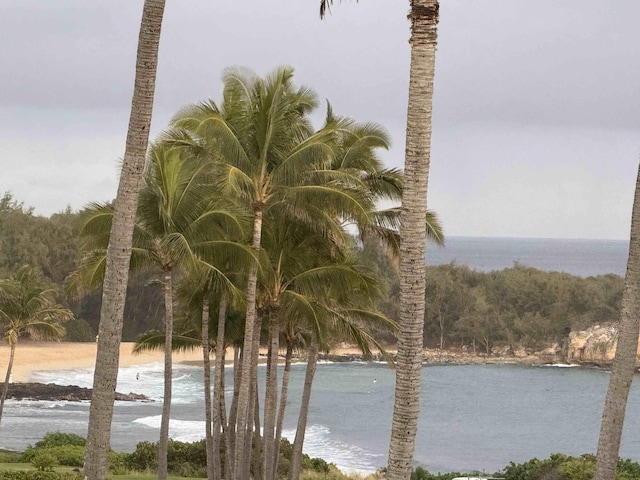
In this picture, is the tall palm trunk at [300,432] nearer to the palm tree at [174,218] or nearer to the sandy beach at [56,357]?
the palm tree at [174,218]

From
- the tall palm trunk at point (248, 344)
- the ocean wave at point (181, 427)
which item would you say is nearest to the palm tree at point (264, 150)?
the tall palm trunk at point (248, 344)

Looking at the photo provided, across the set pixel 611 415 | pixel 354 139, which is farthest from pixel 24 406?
pixel 611 415

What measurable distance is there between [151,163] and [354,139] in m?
5.55

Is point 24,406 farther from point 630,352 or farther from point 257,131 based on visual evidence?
point 630,352

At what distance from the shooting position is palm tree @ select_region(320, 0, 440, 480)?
10000mm

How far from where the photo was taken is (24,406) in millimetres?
53094

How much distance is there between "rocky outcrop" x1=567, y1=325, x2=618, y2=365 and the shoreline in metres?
0.58

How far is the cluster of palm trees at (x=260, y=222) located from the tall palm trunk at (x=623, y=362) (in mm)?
6983

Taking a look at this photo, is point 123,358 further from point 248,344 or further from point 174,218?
point 174,218

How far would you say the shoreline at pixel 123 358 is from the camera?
228ft

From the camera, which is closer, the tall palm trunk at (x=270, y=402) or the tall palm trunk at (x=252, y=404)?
the tall palm trunk at (x=270, y=402)

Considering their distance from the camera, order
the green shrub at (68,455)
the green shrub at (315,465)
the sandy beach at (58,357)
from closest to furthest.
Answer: the green shrub at (68,455), the green shrub at (315,465), the sandy beach at (58,357)

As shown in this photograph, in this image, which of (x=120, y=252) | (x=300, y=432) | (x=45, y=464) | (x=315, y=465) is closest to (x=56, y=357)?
(x=315, y=465)

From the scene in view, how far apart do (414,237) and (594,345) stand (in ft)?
253
